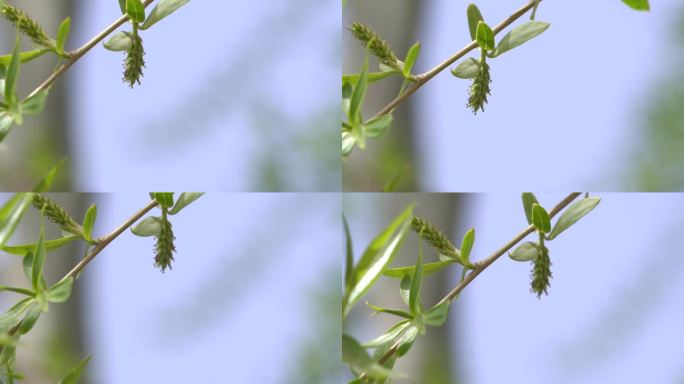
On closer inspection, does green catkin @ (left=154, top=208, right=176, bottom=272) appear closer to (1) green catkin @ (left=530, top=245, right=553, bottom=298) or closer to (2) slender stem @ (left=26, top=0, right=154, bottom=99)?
(2) slender stem @ (left=26, top=0, right=154, bottom=99)

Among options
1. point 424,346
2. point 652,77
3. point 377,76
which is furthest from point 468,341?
point 652,77

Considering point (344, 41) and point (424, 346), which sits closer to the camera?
point (344, 41)

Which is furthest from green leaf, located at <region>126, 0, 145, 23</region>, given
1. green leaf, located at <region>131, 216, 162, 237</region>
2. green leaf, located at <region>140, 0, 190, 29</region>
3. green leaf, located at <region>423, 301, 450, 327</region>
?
green leaf, located at <region>423, 301, 450, 327</region>

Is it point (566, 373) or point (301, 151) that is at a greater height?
point (301, 151)

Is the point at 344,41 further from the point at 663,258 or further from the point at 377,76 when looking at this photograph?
the point at 663,258

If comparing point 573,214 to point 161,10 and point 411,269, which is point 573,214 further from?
point 161,10

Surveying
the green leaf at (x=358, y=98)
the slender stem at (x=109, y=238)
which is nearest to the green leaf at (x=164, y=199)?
the slender stem at (x=109, y=238)

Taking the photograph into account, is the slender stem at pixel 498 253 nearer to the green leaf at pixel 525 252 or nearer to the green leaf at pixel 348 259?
the green leaf at pixel 525 252
